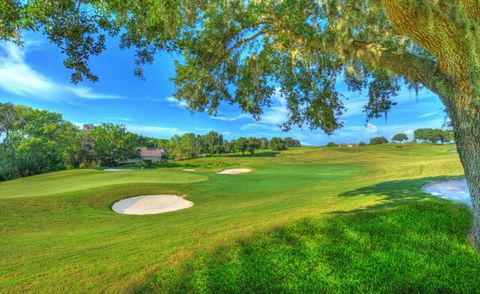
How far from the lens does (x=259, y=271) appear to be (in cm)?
318

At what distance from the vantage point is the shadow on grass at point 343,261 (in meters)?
2.83

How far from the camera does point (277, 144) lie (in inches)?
2483

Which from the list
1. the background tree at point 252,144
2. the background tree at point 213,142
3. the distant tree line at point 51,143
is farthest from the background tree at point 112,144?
the background tree at point 252,144

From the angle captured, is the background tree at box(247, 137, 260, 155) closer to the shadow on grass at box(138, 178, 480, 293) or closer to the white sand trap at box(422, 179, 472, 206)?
the white sand trap at box(422, 179, 472, 206)

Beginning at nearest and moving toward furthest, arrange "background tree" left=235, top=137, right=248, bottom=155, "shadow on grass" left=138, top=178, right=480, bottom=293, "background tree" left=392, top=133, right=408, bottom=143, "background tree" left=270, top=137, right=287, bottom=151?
"shadow on grass" left=138, top=178, right=480, bottom=293, "background tree" left=392, top=133, right=408, bottom=143, "background tree" left=235, top=137, right=248, bottom=155, "background tree" left=270, top=137, right=287, bottom=151

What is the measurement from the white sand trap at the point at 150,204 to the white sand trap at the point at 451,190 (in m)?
10.5

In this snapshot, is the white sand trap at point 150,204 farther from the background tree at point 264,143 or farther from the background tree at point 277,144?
the background tree at point 264,143

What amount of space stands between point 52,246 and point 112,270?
3200mm

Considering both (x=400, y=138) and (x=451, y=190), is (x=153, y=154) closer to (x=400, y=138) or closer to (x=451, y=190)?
(x=400, y=138)

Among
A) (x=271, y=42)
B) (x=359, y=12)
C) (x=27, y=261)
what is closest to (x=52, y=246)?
(x=27, y=261)

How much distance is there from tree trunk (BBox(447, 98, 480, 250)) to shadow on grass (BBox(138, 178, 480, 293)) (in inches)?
33.9

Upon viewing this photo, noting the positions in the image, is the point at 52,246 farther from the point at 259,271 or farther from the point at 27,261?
the point at 259,271

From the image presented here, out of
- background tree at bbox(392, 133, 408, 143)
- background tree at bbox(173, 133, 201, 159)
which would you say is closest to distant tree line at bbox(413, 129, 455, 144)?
background tree at bbox(392, 133, 408, 143)

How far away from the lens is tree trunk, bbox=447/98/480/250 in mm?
3260
